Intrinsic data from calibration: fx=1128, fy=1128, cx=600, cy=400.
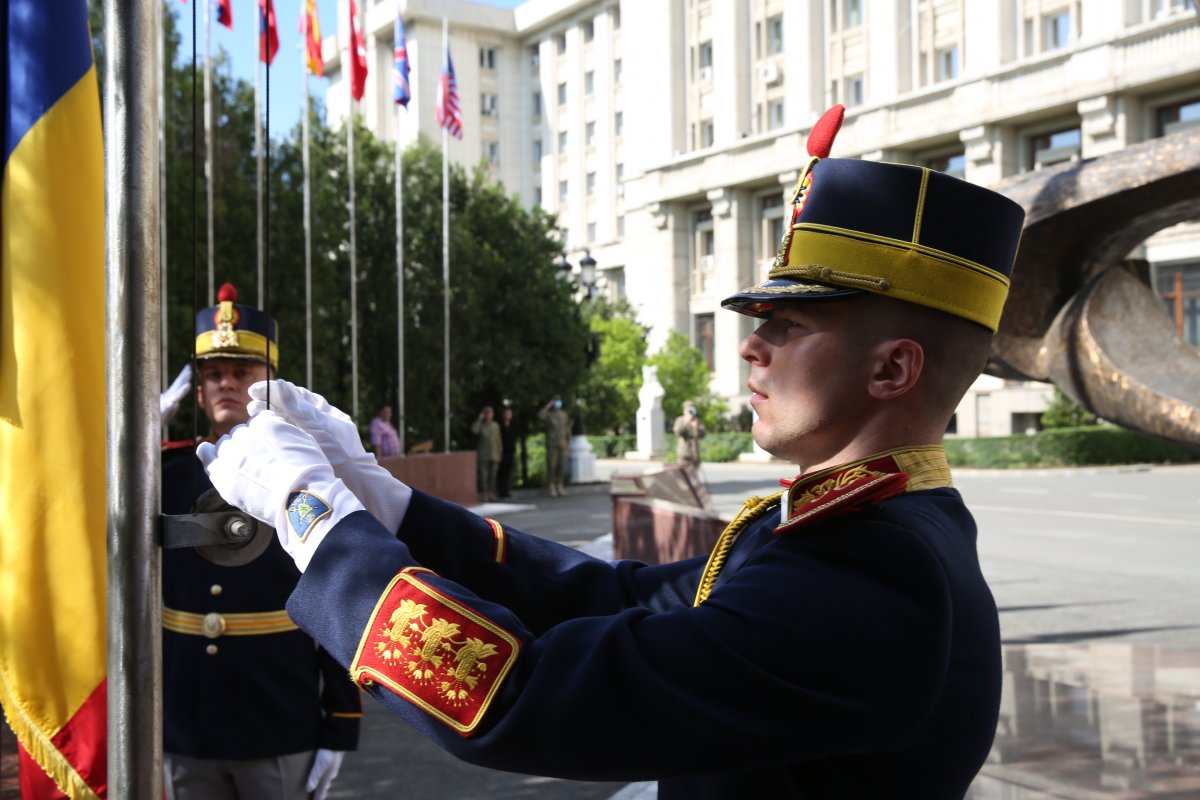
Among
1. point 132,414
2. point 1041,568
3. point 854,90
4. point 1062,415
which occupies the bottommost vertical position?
point 1041,568

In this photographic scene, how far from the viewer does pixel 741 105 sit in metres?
48.3

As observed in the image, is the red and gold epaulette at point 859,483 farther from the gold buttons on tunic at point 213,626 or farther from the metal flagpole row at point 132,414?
the gold buttons on tunic at point 213,626

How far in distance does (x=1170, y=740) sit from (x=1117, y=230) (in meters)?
3.33

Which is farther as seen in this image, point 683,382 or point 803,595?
point 683,382

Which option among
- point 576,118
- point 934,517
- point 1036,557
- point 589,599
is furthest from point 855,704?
point 576,118

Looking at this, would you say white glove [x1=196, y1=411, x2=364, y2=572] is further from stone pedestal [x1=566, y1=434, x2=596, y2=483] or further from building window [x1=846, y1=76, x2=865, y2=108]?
Result: building window [x1=846, y1=76, x2=865, y2=108]

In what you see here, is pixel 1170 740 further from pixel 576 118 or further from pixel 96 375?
pixel 576 118

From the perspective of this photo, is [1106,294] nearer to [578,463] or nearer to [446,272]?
[446,272]

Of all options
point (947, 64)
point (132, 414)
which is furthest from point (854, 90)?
point (132, 414)

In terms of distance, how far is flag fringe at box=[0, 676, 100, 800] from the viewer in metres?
2.80

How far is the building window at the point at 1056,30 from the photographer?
38312 millimetres

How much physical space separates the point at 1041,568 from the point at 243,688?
9724 millimetres

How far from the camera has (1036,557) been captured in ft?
39.4

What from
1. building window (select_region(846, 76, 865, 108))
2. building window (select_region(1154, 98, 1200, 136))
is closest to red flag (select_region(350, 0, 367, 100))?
building window (select_region(1154, 98, 1200, 136))
